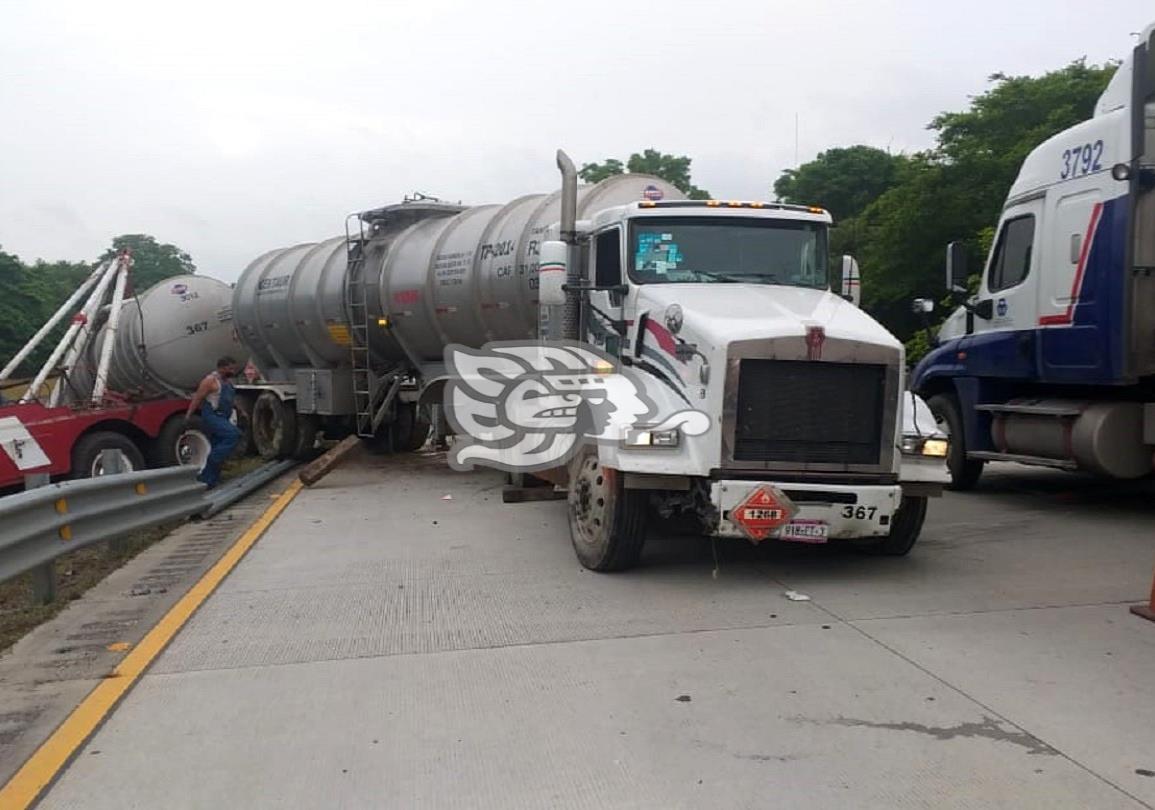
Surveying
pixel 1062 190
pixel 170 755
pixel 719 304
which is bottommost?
pixel 170 755

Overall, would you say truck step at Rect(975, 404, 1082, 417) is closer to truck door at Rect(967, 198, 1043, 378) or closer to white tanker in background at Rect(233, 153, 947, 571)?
truck door at Rect(967, 198, 1043, 378)

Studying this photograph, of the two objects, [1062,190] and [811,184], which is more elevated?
[811,184]

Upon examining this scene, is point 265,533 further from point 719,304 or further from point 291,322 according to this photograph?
point 291,322

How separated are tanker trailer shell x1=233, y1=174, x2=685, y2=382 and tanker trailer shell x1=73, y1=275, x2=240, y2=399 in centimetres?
64

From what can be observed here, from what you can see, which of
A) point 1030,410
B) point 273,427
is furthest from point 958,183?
point 273,427

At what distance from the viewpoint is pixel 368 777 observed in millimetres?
3750

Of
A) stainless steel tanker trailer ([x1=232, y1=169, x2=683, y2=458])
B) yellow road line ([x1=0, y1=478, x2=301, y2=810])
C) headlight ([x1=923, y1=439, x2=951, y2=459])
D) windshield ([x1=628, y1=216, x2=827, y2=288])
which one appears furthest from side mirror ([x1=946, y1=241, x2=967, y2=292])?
yellow road line ([x1=0, y1=478, x2=301, y2=810])

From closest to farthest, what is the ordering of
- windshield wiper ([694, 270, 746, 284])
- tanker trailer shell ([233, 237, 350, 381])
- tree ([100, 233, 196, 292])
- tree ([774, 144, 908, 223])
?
windshield wiper ([694, 270, 746, 284]) → tanker trailer shell ([233, 237, 350, 381]) → tree ([774, 144, 908, 223]) → tree ([100, 233, 196, 292])

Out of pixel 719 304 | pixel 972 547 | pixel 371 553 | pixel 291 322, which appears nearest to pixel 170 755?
pixel 371 553

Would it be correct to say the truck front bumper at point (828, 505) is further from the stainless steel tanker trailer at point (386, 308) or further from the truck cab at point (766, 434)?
the stainless steel tanker trailer at point (386, 308)

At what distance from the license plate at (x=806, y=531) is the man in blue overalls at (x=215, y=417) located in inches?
325

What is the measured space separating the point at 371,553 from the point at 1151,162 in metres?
7.05

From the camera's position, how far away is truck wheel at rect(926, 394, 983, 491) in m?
10.3

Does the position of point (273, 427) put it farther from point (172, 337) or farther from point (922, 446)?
point (922, 446)
